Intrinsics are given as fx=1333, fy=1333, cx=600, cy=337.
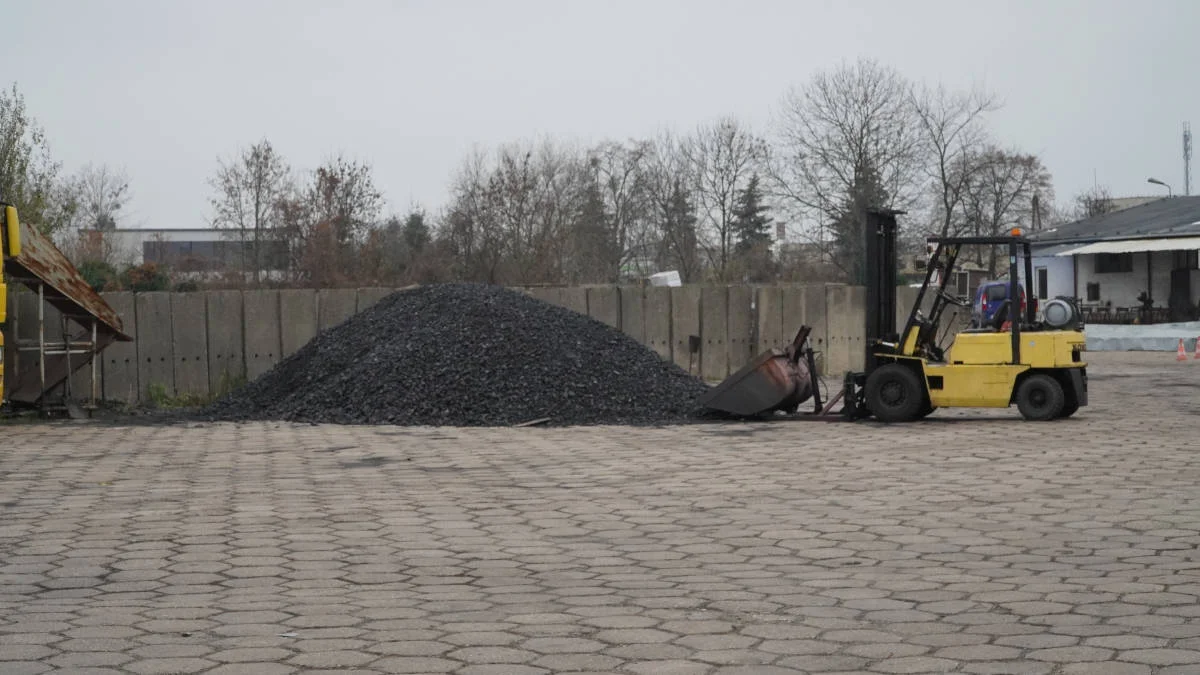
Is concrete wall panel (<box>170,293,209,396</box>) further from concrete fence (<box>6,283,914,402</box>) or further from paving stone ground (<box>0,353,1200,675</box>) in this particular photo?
paving stone ground (<box>0,353,1200,675</box>)

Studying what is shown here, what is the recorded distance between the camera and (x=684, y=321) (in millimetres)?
25703

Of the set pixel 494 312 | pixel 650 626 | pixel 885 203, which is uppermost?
pixel 885 203

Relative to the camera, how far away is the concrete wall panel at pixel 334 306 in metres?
23.9

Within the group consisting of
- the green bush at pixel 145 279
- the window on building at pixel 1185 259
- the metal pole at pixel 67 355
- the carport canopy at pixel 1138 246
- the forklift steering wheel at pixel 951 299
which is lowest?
the metal pole at pixel 67 355

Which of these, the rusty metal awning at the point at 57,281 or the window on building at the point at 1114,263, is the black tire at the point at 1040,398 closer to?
the rusty metal awning at the point at 57,281

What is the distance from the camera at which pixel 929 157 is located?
52938 millimetres

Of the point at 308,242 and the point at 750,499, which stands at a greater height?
the point at 308,242

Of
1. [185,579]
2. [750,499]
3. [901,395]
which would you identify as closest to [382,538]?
[185,579]

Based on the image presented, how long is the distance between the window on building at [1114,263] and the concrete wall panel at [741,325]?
2541 cm

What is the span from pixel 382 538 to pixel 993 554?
3765 mm

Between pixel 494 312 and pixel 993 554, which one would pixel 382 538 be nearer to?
pixel 993 554

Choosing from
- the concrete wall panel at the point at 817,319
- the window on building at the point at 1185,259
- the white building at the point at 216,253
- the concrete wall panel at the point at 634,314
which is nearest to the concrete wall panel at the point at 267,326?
the concrete wall panel at the point at 634,314

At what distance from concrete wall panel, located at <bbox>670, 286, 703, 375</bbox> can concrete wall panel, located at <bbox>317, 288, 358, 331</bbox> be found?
19.9 ft

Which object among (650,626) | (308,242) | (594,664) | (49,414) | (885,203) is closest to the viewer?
(594,664)
